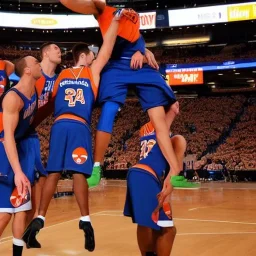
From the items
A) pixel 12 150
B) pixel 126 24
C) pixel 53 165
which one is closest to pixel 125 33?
pixel 126 24

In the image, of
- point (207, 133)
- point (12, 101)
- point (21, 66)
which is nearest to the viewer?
point (12, 101)

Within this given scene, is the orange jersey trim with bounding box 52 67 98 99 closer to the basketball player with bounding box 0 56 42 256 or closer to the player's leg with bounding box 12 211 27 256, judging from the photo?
the basketball player with bounding box 0 56 42 256

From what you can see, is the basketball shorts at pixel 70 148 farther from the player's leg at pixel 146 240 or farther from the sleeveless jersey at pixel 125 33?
the player's leg at pixel 146 240

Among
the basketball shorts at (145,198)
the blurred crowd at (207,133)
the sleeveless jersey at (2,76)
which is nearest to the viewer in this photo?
the basketball shorts at (145,198)

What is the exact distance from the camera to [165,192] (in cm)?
395

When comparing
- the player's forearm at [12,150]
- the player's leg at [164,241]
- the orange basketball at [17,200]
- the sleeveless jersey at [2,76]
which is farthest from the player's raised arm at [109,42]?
the player's leg at [164,241]

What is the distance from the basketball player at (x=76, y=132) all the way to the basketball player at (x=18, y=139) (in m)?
0.33

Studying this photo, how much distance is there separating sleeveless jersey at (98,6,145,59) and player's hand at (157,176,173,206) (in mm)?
1076

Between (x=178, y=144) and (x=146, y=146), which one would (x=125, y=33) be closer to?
(x=178, y=144)

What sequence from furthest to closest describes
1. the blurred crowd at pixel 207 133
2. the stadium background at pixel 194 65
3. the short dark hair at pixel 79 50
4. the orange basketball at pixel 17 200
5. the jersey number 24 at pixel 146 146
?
the stadium background at pixel 194 65
the blurred crowd at pixel 207 133
the jersey number 24 at pixel 146 146
the orange basketball at pixel 17 200
the short dark hair at pixel 79 50

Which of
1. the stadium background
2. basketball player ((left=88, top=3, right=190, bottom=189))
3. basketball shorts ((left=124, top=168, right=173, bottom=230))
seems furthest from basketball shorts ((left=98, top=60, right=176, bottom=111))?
the stadium background

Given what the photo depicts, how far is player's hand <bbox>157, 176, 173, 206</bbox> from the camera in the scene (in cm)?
388

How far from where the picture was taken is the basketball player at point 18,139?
3693 mm

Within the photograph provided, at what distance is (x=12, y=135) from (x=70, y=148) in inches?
21.8
